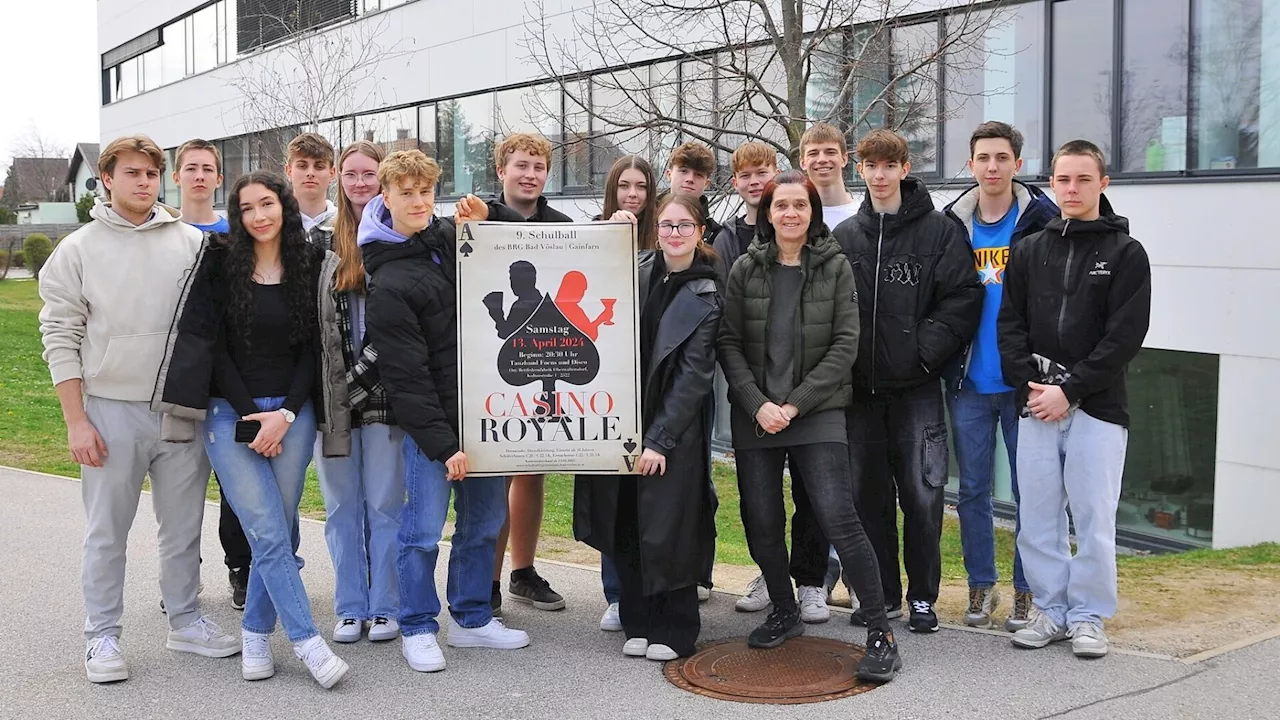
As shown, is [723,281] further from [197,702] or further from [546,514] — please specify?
[546,514]

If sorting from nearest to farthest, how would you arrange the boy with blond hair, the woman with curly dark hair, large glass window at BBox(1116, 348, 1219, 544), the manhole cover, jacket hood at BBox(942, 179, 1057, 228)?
the manhole cover < the woman with curly dark hair < the boy with blond hair < jacket hood at BBox(942, 179, 1057, 228) < large glass window at BBox(1116, 348, 1219, 544)

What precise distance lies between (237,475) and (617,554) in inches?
69.4

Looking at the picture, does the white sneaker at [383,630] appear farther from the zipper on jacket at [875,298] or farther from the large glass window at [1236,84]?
the large glass window at [1236,84]

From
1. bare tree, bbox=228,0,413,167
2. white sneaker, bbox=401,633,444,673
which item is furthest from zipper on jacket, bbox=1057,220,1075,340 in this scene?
bare tree, bbox=228,0,413,167

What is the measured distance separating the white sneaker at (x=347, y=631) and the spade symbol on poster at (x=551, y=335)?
141 cm

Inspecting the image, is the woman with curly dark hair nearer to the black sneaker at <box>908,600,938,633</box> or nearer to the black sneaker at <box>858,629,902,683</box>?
the black sneaker at <box>858,629,902,683</box>

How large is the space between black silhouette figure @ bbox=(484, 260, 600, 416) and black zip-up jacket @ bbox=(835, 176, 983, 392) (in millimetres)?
1342

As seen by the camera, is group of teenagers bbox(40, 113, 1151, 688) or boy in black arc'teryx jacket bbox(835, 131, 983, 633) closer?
group of teenagers bbox(40, 113, 1151, 688)

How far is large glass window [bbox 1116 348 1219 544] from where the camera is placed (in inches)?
406

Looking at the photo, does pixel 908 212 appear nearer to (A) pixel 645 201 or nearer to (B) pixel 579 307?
(A) pixel 645 201

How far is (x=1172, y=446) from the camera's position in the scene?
1066 centimetres

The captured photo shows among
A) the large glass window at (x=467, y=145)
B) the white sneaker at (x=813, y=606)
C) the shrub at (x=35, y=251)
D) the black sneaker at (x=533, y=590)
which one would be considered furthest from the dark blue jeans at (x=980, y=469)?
the shrub at (x=35, y=251)

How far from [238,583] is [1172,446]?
7.89 m

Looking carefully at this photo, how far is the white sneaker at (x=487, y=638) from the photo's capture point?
5871mm
